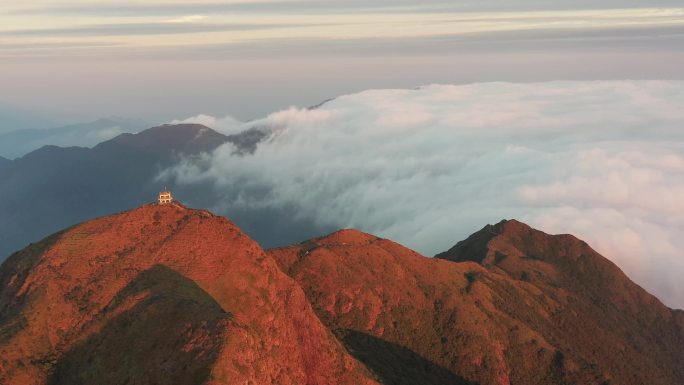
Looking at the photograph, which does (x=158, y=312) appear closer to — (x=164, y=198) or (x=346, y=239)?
(x=164, y=198)

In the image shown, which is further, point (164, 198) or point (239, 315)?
point (164, 198)

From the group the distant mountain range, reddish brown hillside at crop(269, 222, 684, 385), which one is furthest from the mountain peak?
the distant mountain range

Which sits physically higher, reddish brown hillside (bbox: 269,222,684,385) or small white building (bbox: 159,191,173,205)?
small white building (bbox: 159,191,173,205)

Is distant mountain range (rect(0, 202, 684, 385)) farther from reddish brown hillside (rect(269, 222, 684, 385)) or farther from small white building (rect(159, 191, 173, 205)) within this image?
small white building (rect(159, 191, 173, 205))

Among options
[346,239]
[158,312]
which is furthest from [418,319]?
[158,312]

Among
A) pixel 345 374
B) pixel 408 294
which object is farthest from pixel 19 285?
pixel 408 294

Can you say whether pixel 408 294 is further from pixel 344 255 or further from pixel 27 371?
pixel 27 371

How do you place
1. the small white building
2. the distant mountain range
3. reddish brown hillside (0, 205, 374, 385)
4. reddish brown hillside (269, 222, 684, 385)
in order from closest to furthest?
reddish brown hillside (0, 205, 374, 385) < the distant mountain range < the small white building < reddish brown hillside (269, 222, 684, 385)
